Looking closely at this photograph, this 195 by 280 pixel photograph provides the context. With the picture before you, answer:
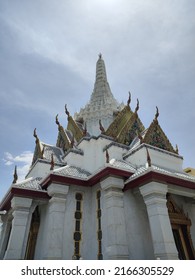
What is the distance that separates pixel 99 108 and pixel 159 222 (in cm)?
1100

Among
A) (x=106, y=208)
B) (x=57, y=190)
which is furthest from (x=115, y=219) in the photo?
(x=57, y=190)

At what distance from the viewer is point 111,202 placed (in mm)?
7832

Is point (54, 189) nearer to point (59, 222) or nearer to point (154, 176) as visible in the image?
point (59, 222)

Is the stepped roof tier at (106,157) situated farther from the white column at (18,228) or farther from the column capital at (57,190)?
the white column at (18,228)

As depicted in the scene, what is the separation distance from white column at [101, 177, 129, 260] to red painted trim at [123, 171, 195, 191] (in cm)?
44

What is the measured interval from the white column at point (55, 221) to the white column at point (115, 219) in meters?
1.64

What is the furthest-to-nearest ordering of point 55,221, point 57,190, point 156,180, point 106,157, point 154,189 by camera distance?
1. point 106,157
2. point 57,190
3. point 55,221
4. point 156,180
5. point 154,189

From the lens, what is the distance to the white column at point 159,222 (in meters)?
6.55

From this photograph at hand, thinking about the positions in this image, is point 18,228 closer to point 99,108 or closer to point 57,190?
point 57,190

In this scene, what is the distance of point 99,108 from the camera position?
54.2 ft

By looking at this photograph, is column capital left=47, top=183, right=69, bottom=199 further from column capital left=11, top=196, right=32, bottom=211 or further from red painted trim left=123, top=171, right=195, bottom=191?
red painted trim left=123, top=171, right=195, bottom=191

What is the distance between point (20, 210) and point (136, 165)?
518 cm

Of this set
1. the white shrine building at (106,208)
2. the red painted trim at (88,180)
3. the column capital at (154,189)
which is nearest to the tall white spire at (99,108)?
the white shrine building at (106,208)

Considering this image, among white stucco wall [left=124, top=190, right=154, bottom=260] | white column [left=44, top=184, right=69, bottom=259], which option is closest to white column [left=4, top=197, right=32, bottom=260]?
white column [left=44, top=184, right=69, bottom=259]
